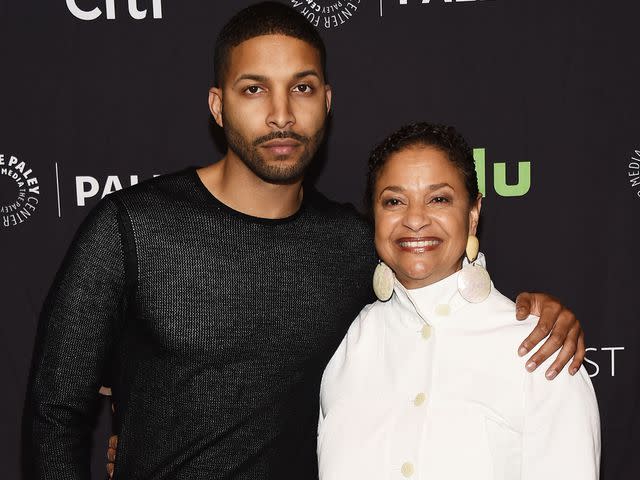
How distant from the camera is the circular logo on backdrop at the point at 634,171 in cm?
225

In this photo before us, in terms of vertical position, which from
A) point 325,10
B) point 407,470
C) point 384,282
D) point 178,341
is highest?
point 325,10

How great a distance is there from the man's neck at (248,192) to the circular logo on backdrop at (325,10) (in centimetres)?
74

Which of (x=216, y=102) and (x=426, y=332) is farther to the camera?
(x=216, y=102)

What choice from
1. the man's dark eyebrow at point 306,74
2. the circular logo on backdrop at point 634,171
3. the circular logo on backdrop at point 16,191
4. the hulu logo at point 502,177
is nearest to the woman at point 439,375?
the man's dark eyebrow at point 306,74

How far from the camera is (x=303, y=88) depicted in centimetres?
161

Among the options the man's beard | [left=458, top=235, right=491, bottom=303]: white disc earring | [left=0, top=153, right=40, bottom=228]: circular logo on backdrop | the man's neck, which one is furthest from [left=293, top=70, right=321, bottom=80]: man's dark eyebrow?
[left=0, top=153, right=40, bottom=228]: circular logo on backdrop

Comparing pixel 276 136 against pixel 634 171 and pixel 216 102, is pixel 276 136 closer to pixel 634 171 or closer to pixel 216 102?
pixel 216 102

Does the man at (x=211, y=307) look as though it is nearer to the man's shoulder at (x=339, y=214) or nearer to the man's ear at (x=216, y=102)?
the man's ear at (x=216, y=102)

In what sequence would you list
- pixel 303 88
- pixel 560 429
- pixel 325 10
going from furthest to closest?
pixel 325 10 → pixel 303 88 → pixel 560 429

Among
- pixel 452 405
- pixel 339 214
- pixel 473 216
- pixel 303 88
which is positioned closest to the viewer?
pixel 452 405

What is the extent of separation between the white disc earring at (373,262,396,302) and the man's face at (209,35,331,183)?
11.6 inches

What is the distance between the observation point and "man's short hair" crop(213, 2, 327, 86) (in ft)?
5.20

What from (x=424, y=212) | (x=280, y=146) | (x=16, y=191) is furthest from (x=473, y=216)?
(x=16, y=191)

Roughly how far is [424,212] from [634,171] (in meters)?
1.15
